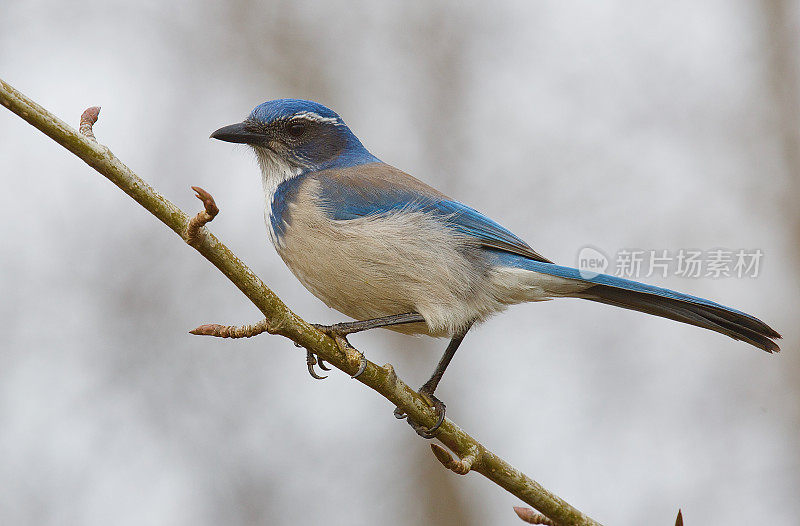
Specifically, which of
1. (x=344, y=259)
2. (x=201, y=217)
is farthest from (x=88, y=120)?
(x=344, y=259)

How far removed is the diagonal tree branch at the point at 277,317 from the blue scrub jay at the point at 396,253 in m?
0.55

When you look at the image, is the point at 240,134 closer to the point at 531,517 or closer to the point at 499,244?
the point at 499,244

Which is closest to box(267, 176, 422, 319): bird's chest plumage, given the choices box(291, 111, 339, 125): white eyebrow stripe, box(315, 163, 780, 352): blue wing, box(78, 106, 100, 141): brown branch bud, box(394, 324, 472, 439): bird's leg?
box(315, 163, 780, 352): blue wing

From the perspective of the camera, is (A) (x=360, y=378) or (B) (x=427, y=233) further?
(B) (x=427, y=233)

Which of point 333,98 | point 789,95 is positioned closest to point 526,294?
point 333,98

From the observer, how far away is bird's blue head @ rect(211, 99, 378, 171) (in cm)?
551

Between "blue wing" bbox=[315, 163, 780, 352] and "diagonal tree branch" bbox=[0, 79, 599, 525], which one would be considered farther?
"blue wing" bbox=[315, 163, 780, 352]

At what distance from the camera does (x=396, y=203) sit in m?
5.29

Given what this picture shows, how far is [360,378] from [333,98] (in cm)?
697

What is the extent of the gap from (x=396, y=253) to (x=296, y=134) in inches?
45.4

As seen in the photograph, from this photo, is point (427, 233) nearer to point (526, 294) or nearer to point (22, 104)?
point (526, 294)

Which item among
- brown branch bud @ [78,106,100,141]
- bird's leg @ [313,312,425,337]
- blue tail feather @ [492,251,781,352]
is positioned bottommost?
brown branch bud @ [78,106,100,141]

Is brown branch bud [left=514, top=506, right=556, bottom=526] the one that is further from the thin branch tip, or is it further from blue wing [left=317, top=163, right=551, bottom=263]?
blue wing [left=317, top=163, right=551, bottom=263]

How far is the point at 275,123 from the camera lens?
219 inches
